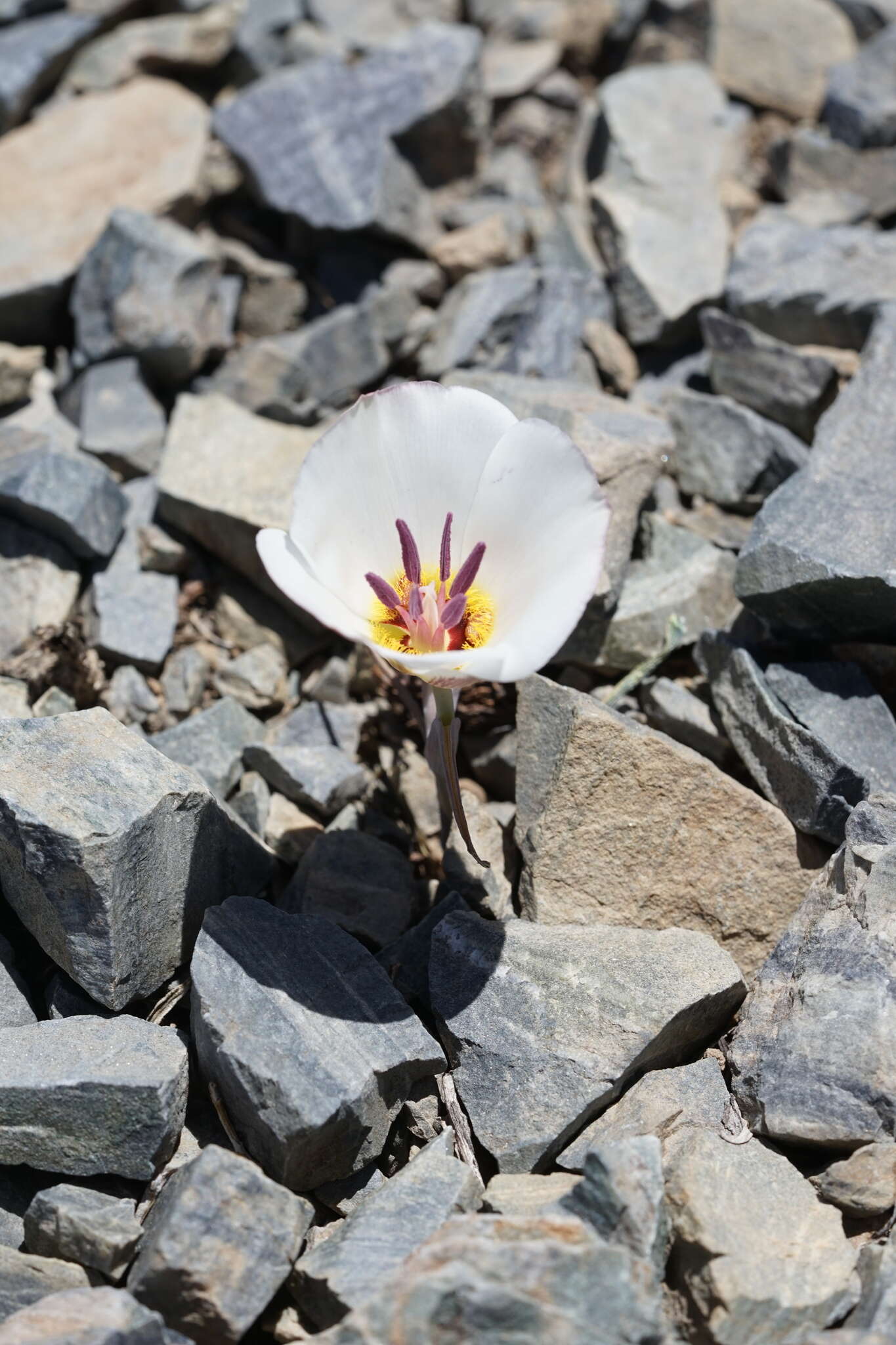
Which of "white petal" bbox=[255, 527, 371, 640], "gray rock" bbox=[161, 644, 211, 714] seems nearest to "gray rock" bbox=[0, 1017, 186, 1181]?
"white petal" bbox=[255, 527, 371, 640]

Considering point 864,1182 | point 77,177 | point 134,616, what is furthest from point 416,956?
point 77,177

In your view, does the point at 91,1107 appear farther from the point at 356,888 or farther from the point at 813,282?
the point at 813,282

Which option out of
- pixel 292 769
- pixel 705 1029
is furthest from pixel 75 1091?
pixel 705 1029

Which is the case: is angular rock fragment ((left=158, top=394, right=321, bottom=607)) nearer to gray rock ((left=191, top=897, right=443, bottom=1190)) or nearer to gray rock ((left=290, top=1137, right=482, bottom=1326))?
gray rock ((left=191, top=897, right=443, bottom=1190))

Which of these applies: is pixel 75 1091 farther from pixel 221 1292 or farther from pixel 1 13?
Result: pixel 1 13

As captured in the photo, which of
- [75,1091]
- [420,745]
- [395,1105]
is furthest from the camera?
[420,745]

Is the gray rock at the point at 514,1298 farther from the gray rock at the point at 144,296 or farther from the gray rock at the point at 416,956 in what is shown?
the gray rock at the point at 144,296
